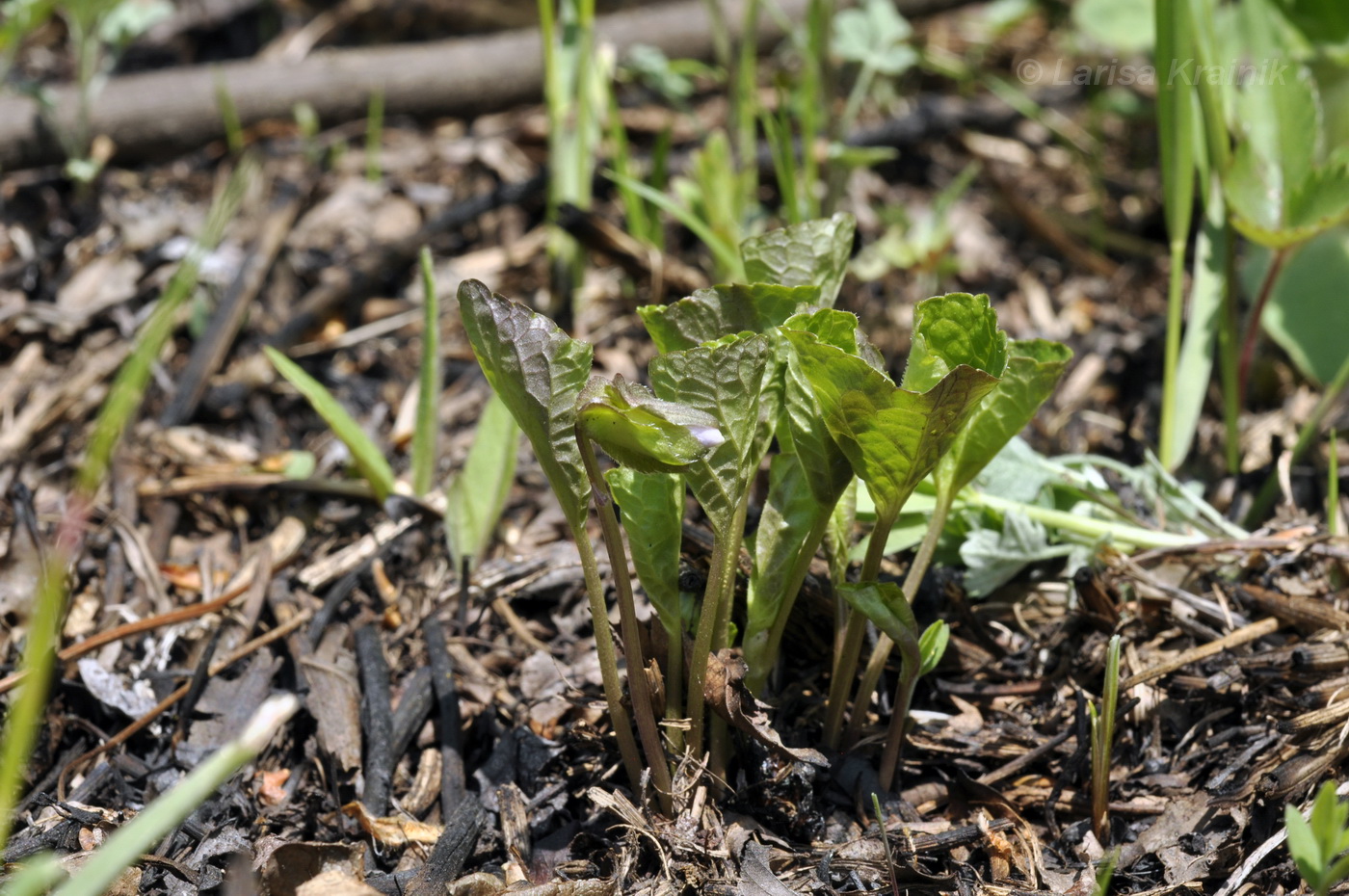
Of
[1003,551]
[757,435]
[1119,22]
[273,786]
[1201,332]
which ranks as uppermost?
[1119,22]

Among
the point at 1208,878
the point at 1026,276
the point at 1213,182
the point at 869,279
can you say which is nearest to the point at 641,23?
the point at 869,279

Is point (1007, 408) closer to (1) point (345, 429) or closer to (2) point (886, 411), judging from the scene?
(2) point (886, 411)

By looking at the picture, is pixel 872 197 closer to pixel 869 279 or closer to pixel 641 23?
pixel 869 279

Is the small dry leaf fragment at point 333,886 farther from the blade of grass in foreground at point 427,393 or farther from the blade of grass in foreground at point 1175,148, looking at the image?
the blade of grass in foreground at point 1175,148

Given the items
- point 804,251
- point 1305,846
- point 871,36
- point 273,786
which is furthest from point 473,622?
point 871,36

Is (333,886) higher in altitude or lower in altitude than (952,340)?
lower

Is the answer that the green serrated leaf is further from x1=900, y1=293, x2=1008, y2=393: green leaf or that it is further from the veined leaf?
x1=900, y1=293, x2=1008, y2=393: green leaf
